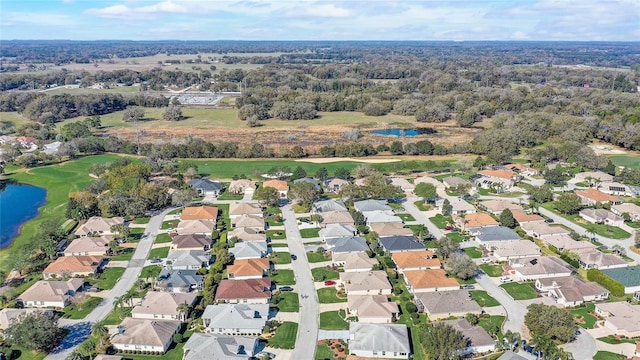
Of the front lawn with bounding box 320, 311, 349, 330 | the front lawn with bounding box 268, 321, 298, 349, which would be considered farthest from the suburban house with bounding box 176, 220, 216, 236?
the front lawn with bounding box 320, 311, 349, 330

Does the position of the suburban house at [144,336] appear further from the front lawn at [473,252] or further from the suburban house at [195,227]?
the front lawn at [473,252]

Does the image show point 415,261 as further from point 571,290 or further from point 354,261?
point 571,290

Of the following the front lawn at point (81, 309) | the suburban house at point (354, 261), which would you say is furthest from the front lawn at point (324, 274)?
the front lawn at point (81, 309)

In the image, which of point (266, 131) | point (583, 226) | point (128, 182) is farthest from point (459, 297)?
point (266, 131)

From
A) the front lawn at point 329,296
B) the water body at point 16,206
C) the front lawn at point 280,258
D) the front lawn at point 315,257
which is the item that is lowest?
the water body at point 16,206

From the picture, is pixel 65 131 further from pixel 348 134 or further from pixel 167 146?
pixel 348 134

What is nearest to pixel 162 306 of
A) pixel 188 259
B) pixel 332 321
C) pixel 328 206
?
pixel 188 259
